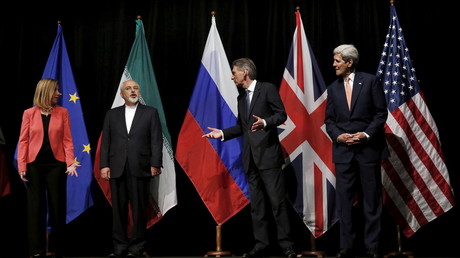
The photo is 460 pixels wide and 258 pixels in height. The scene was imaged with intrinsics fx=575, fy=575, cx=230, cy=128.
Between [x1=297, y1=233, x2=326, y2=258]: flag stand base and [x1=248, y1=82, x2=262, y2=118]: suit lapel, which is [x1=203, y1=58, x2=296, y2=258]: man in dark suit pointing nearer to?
[x1=248, y1=82, x2=262, y2=118]: suit lapel

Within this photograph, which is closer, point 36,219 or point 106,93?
point 36,219

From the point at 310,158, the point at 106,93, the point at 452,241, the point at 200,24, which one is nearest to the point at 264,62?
the point at 200,24

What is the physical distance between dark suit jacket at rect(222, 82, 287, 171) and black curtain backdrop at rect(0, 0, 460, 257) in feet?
2.92

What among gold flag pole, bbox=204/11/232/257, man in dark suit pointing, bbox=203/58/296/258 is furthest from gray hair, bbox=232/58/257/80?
gold flag pole, bbox=204/11/232/257

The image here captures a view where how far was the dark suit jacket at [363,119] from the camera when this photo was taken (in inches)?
166

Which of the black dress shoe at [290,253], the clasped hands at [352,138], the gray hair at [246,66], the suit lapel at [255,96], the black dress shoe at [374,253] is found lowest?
the black dress shoe at [290,253]

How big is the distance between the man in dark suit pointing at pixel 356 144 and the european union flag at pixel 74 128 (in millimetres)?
2194

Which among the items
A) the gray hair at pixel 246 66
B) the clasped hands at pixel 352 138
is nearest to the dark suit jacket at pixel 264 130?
the gray hair at pixel 246 66

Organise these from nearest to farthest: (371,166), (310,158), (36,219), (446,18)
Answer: (371,166)
(36,219)
(310,158)
(446,18)

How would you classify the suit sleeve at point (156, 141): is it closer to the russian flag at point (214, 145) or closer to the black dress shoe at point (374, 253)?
the russian flag at point (214, 145)

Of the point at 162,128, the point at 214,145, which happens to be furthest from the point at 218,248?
the point at 162,128

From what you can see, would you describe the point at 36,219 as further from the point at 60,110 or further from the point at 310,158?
the point at 310,158

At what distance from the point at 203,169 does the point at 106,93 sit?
1.34 meters

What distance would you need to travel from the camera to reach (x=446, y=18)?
540cm
